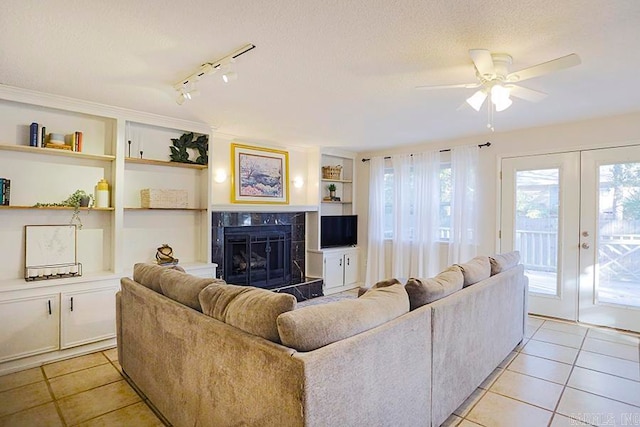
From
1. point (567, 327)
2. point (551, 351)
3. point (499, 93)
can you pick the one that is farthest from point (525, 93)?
point (567, 327)

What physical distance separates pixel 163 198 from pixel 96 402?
6.99 feet

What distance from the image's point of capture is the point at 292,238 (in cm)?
548

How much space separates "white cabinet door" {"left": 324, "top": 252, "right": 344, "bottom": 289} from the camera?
18.1ft

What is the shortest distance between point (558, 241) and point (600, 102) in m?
1.63

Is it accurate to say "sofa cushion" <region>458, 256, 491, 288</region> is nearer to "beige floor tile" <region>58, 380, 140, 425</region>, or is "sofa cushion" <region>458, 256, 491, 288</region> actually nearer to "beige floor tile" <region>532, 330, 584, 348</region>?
"beige floor tile" <region>532, 330, 584, 348</region>

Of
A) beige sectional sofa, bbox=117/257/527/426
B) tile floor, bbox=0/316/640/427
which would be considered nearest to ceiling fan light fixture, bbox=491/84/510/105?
beige sectional sofa, bbox=117/257/527/426

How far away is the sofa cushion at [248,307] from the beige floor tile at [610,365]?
2.88 metres

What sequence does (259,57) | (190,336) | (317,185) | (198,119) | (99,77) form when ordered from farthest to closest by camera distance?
(317,185)
(198,119)
(99,77)
(259,57)
(190,336)

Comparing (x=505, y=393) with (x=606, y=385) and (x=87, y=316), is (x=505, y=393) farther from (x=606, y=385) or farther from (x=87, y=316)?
(x=87, y=316)

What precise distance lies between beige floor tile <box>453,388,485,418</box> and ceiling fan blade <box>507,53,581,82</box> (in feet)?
7.15

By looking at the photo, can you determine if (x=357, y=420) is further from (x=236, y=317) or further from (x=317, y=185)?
(x=317, y=185)

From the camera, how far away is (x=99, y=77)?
2.79 m

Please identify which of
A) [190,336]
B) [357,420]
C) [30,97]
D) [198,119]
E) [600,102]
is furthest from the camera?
[198,119]

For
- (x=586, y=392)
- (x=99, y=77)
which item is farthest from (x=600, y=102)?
(x=99, y=77)
